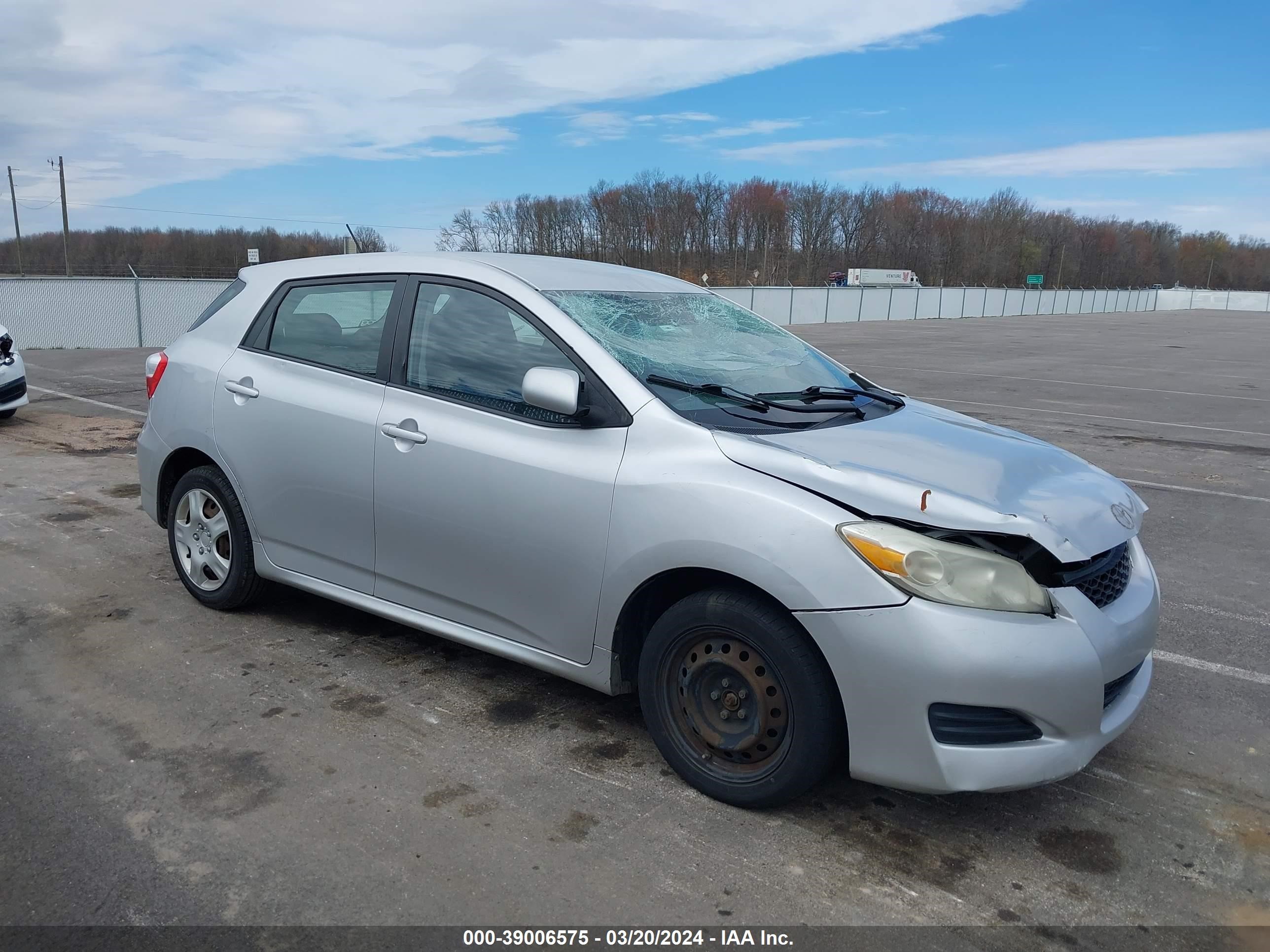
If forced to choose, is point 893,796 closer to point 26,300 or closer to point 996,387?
point 996,387

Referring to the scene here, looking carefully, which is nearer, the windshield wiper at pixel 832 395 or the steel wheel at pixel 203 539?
the windshield wiper at pixel 832 395

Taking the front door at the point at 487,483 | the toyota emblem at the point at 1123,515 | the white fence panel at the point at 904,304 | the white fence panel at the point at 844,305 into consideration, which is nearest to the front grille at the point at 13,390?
the front door at the point at 487,483

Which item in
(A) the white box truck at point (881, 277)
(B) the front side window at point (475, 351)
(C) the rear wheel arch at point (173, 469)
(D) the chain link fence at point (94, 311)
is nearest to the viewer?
(B) the front side window at point (475, 351)

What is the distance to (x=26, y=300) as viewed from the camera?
823 inches

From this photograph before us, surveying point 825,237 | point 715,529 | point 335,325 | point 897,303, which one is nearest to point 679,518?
point 715,529

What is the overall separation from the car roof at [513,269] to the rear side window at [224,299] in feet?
0.30

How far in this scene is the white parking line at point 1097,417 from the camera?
11945 millimetres

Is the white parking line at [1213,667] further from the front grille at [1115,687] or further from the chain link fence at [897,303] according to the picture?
the chain link fence at [897,303]

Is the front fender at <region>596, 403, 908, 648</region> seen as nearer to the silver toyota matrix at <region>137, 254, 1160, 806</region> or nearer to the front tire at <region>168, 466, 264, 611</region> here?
the silver toyota matrix at <region>137, 254, 1160, 806</region>

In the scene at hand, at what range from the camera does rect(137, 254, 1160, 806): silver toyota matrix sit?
276 centimetres

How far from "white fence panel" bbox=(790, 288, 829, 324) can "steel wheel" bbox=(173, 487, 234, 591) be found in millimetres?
32586

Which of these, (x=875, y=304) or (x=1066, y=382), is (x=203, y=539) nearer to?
(x=1066, y=382)

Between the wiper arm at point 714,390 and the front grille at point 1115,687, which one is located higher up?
the wiper arm at point 714,390

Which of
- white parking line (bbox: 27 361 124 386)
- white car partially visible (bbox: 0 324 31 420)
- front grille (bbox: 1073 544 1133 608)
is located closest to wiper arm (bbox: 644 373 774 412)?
front grille (bbox: 1073 544 1133 608)
